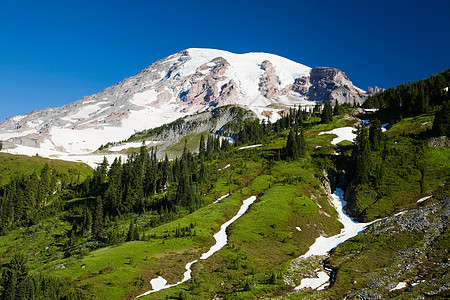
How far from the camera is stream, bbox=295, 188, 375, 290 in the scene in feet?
152

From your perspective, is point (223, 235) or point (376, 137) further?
point (376, 137)

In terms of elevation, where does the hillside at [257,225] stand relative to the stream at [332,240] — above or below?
above

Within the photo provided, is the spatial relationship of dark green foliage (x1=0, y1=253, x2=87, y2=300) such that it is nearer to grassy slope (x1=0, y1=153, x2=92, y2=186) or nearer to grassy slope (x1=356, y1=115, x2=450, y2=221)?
grassy slope (x1=356, y1=115, x2=450, y2=221)

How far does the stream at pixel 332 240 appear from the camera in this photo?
152 ft

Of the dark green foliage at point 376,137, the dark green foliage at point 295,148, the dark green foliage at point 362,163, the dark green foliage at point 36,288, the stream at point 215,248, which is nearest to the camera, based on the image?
the dark green foliage at point 36,288

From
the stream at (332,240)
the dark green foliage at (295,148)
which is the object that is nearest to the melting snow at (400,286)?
the stream at (332,240)

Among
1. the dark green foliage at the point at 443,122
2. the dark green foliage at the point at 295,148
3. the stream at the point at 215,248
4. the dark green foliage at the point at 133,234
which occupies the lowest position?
the stream at the point at 215,248

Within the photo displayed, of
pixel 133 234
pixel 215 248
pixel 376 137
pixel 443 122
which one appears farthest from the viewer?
pixel 376 137

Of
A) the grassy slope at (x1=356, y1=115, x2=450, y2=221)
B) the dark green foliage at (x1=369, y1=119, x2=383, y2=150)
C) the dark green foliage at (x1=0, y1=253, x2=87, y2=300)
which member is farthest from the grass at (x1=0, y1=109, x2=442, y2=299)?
the dark green foliage at (x1=369, y1=119, x2=383, y2=150)

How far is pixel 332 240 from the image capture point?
221 feet

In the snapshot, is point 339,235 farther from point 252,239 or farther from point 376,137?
point 376,137

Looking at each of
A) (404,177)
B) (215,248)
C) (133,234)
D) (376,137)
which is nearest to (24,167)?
(133,234)

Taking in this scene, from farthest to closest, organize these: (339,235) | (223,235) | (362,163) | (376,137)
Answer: (376,137), (362,163), (339,235), (223,235)

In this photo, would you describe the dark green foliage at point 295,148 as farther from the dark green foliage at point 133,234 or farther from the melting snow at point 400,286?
the melting snow at point 400,286
